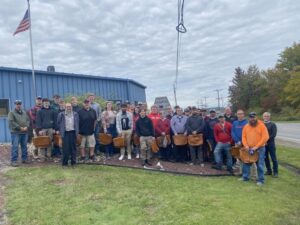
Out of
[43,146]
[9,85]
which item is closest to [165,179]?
[43,146]

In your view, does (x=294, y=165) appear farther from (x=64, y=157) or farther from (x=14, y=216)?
(x=14, y=216)

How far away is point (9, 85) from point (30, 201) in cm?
1284

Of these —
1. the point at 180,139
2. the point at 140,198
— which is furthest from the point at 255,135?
the point at 140,198

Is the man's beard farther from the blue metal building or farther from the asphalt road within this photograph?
the blue metal building

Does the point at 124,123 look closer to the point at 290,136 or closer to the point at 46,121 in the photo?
the point at 46,121

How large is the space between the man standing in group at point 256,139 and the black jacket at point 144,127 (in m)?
2.96

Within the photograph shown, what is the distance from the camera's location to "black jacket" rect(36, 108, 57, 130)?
10711 mm

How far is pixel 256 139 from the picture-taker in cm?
988

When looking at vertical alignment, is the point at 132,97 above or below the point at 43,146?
above

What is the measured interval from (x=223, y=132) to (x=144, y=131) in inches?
98.0

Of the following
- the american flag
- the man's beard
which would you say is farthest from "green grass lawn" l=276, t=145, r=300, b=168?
the american flag

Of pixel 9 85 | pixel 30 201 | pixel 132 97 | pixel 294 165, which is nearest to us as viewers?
pixel 30 201

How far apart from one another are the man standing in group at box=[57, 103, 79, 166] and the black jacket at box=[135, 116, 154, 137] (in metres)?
2.04

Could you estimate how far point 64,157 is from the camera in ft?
34.0
